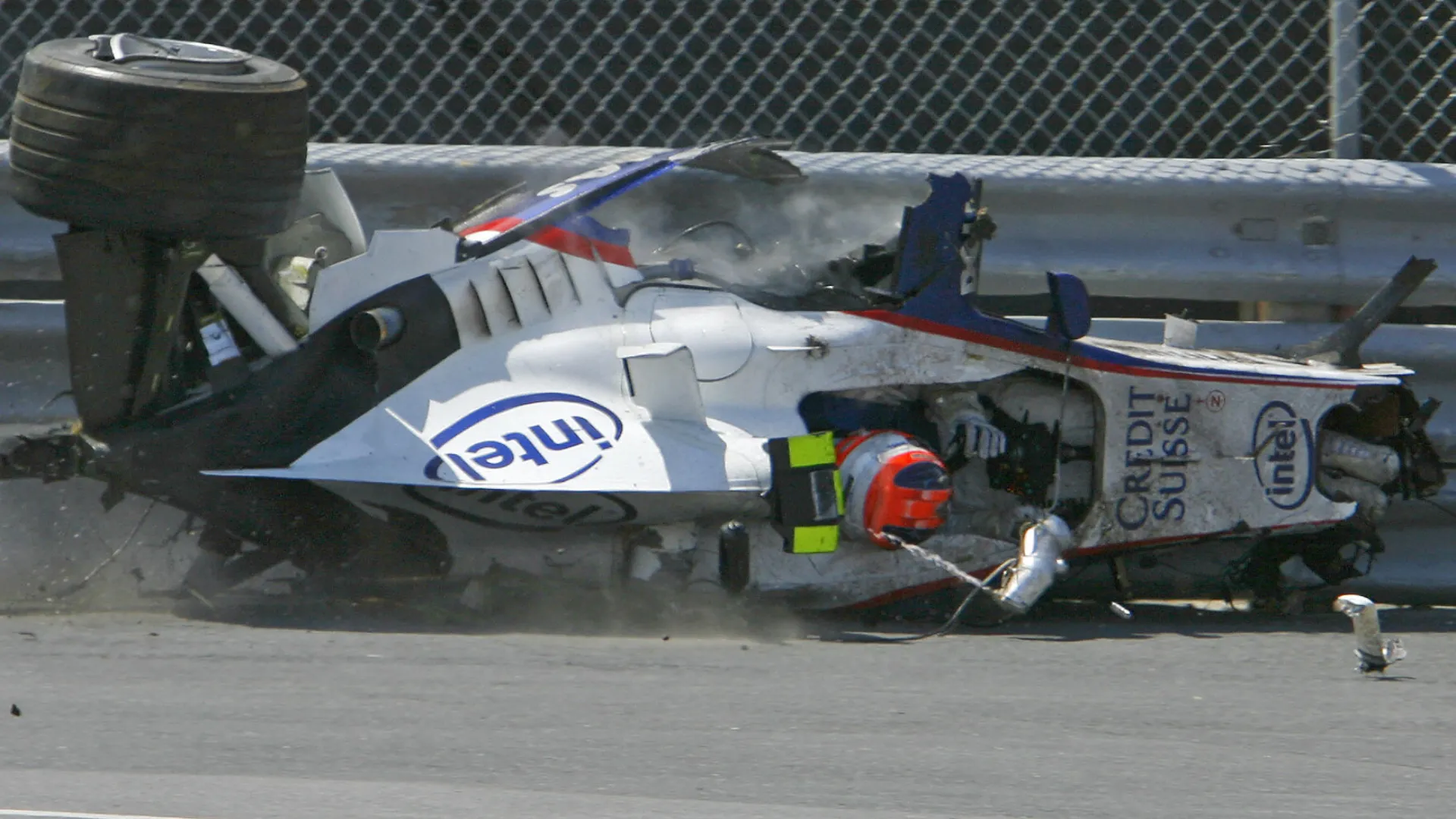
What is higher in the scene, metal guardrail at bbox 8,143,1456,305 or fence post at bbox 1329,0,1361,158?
fence post at bbox 1329,0,1361,158

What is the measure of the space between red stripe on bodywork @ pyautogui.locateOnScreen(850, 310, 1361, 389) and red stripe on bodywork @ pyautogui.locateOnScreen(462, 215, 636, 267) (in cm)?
65

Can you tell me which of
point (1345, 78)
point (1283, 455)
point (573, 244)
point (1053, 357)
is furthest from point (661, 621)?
point (1345, 78)

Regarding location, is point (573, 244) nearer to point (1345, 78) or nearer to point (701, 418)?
point (701, 418)

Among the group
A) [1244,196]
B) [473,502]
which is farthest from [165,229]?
[1244,196]

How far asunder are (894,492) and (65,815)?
7.53 ft

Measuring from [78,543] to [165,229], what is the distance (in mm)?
1037

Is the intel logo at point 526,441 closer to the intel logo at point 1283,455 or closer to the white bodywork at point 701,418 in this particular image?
the white bodywork at point 701,418

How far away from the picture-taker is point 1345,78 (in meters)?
5.50

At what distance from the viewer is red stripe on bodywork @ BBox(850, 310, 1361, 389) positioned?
4770 mm

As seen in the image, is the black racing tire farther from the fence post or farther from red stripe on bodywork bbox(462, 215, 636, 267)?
A: the fence post

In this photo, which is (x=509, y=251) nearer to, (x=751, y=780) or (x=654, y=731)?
(x=654, y=731)

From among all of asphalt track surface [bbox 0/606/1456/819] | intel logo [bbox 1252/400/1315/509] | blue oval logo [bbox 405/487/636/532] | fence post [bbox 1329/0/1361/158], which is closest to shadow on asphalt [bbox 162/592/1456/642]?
asphalt track surface [bbox 0/606/1456/819]

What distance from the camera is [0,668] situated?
3822 mm

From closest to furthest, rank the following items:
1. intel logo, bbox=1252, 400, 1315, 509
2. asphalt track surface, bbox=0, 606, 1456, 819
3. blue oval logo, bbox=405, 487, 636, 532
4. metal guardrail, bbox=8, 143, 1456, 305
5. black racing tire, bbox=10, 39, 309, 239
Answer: asphalt track surface, bbox=0, 606, 1456, 819, black racing tire, bbox=10, 39, 309, 239, blue oval logo, bbox=405, 487, 636, 532, intel logo, bbox=1252, 400, 1315, 509, metal guardrail, bbox=8, 143, 1456, 305
